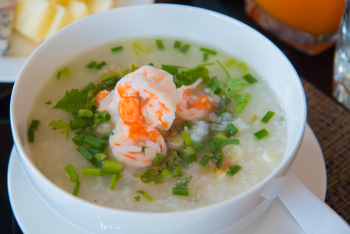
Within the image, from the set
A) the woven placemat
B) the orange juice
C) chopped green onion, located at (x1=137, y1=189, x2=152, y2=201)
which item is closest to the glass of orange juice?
the orange juice

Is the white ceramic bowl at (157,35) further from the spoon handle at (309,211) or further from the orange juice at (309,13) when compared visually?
the orange juice at (309,13)

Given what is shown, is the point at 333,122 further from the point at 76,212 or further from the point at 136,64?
the point at 76,212

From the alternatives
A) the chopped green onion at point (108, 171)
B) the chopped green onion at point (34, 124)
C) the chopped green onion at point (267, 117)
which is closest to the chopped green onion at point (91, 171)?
the chopped green onion at point (108, 171)

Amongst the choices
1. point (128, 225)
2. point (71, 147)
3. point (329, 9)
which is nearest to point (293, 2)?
point (329, 9)

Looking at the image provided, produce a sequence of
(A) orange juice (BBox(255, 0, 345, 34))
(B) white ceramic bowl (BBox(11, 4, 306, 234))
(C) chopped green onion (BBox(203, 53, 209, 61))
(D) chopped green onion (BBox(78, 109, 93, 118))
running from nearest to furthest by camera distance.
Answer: (B) white ceramic bowl (BBox(11, 4, 306, 234)), (D) chopped green onion (BBox(78, 109, 93, 118)), (C) chopped green onion (BBox(203, 53, 209, 61)), (A) orange juice (BBox(255, 0, 345, 34))

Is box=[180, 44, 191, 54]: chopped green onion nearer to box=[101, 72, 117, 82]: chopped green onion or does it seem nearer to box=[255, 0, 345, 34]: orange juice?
box=[101, 72, 117, 82]: chopped green onion

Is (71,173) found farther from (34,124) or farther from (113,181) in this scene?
(34,124)

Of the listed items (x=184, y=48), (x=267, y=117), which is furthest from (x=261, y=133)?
(x=184, y=48)
